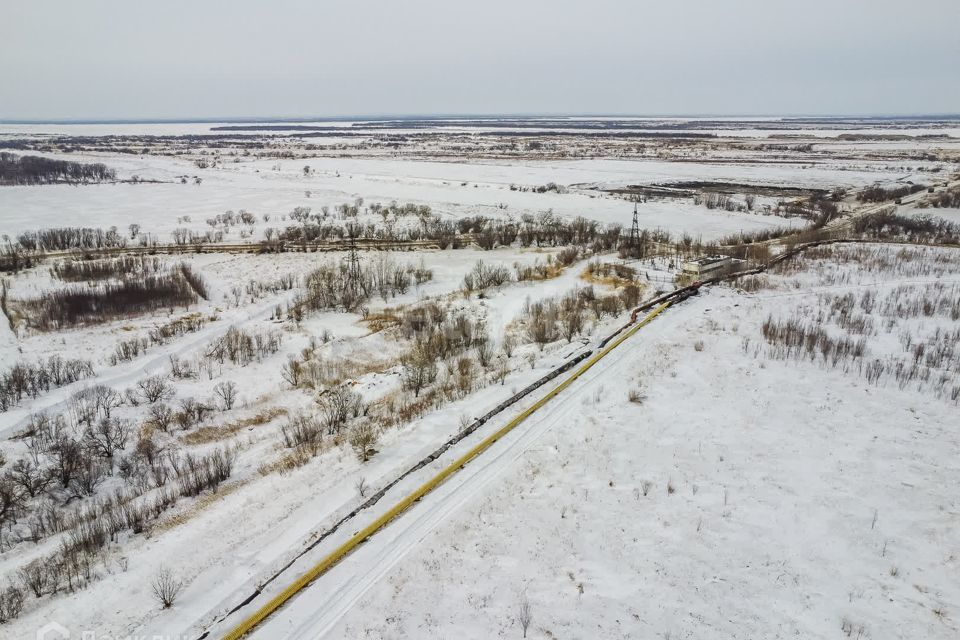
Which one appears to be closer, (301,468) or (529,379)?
(301,468)

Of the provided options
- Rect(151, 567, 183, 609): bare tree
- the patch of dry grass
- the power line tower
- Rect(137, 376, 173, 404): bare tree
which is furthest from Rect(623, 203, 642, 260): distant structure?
Rect(151, 567, 183, 609): bare tree

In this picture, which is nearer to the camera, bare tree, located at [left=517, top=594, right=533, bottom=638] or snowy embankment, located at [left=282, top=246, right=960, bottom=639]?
bare tree, located at [left=517, top=594, right=533, bottom=638]

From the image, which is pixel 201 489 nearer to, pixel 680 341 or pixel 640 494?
pixel 640 494

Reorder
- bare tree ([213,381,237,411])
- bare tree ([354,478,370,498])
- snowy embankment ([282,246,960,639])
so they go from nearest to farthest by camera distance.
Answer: snowy embankment ([282,246,960,639]) < bare tree ([354,478,370,498]) < bare tree ([213,381,237,411])

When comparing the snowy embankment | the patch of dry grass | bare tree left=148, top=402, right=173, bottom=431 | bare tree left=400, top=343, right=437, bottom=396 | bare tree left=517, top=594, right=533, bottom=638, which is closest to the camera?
bare tree left=517, top=594, right=533, bottom=638

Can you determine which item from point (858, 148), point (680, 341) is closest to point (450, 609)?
point (680, 341)

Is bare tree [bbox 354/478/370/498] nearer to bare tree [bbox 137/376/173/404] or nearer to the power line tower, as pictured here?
bare tree [bbox 137/376/173/404]
